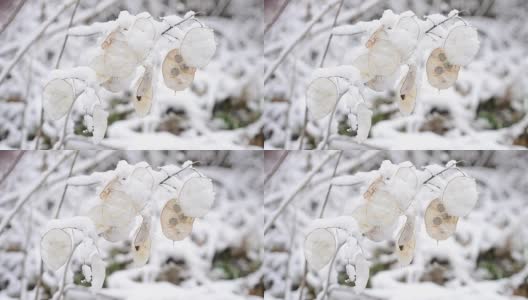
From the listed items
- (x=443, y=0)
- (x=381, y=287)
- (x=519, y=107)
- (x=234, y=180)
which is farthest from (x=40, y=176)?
(x=519, y=107)

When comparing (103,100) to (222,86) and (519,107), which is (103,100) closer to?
(222,86)

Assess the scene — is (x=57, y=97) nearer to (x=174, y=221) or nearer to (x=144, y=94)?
(x=144, y=94)

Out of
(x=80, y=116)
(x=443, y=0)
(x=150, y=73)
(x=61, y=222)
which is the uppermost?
(x=443, y=0)

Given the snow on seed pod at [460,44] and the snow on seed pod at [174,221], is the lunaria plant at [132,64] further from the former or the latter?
the snow on seed pod at [460,44]

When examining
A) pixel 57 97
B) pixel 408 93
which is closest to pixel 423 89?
pixel 408 93

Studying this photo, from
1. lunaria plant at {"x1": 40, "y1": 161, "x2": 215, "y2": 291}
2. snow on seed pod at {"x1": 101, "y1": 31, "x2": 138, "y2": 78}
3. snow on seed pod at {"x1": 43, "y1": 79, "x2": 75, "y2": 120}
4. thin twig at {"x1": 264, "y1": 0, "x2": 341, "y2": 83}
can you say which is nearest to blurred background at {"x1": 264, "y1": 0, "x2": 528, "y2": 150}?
thin twig at {"x1": 264, "y1": 0, "x2": 341, "y2": 83}
